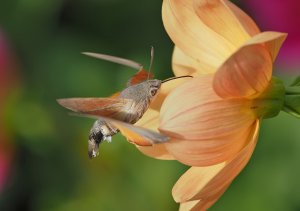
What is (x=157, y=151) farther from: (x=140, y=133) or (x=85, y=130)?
(x=85, y=130)

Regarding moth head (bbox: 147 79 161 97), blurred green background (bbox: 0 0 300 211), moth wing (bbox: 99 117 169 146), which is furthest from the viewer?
blurred green background (bbox: 0 0 300 211)

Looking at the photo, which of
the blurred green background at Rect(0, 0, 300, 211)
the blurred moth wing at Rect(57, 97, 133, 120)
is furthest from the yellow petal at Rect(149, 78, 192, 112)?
the blurred green background at Rect(0, 0, 300, 211)

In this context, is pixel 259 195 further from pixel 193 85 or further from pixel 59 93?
pixel 193 85

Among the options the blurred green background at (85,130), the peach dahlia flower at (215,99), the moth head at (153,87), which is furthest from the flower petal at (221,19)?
the blurred green background at (85,130)

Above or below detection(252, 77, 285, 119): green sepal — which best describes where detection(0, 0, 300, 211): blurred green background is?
below

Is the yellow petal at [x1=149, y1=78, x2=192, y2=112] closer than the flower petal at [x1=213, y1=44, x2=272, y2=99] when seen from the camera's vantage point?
No

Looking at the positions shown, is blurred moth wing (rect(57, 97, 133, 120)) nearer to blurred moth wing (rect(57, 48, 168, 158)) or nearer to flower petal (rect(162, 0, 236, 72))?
blurred moth wing (rect(57, 48, 168, 158))
